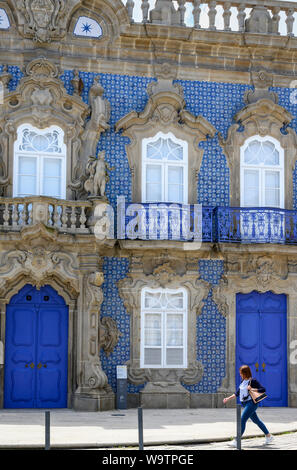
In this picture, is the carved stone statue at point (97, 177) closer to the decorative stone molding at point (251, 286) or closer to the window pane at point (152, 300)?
the window pane at point (152, 300)

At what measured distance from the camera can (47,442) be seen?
12461 mm

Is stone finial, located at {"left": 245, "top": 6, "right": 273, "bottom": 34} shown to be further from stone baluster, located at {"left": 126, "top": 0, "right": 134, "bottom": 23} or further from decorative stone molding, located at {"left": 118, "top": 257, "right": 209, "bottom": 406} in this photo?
decorative stone molding, located at {"left": 118, "top": 257, "right": 209, "bottom": 406}

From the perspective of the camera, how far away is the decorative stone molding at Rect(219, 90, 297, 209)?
67.8 ft

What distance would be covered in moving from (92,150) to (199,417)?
631 centimetres

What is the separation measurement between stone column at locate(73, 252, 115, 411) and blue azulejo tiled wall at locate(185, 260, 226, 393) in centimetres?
213

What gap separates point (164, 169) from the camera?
20.3 m

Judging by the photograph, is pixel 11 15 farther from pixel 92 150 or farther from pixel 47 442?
pixel 47 442

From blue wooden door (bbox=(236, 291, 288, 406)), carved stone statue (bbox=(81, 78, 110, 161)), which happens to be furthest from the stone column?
blue wooden door (bbox=(236, 291, 288, 406))

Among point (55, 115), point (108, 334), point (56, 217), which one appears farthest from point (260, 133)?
point (108, 334)

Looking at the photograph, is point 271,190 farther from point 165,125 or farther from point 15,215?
point 15,215

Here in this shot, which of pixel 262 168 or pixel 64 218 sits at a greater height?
pixel 262 168

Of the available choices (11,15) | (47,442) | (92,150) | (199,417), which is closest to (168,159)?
(92,150)

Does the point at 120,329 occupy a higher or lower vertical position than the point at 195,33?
lower

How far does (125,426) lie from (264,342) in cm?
541
